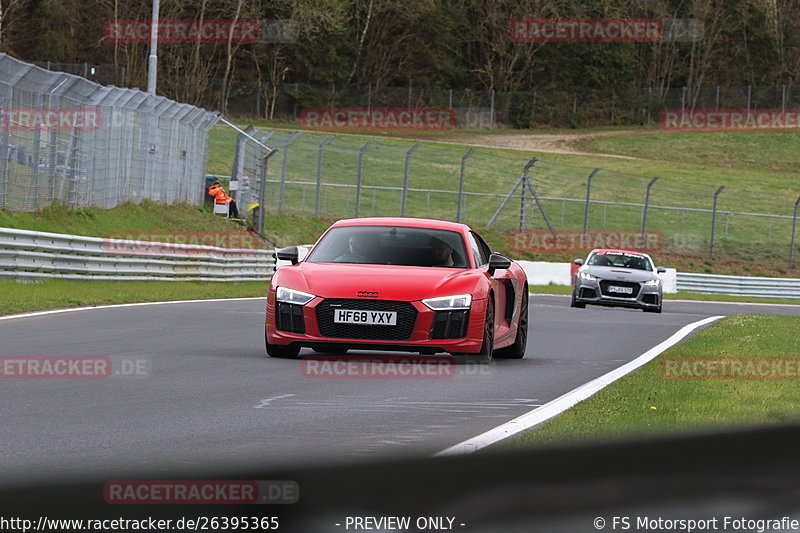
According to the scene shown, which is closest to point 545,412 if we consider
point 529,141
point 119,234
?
point 119,234

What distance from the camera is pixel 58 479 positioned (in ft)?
6.48

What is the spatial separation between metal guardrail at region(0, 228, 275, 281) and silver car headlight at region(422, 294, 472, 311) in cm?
1050

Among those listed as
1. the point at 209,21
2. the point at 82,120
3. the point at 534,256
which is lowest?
the point at 534,256

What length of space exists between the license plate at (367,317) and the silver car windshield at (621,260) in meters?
17.0

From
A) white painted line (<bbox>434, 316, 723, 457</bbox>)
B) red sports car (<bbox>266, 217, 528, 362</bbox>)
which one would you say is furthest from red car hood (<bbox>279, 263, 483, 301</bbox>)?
white painted line (<bbox>434, 316, 723, 457</bbox>)

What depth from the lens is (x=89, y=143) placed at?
90.8ft

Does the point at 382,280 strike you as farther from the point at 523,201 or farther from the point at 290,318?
Result: the point at 523,201

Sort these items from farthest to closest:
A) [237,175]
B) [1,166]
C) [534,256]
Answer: [534,256] < [237,175] < [1,166]

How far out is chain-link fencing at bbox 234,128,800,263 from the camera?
46469 mm

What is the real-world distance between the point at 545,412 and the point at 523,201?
4050 centimetres

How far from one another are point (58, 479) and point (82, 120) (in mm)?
26136

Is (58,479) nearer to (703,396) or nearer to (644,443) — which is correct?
(644,443)

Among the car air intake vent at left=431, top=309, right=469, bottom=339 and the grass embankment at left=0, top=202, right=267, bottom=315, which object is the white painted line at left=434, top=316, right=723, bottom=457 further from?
the grass embankment at left=0, top=202, right=267, bottom=315

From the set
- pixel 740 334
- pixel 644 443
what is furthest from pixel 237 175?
pixel 644 443
